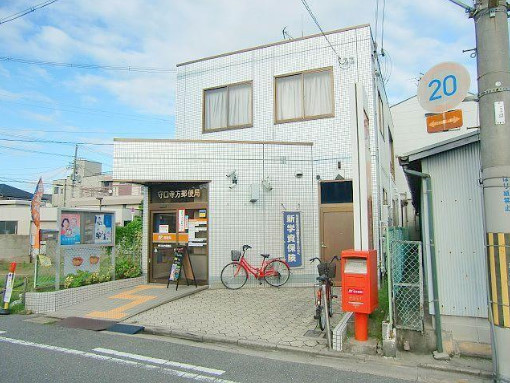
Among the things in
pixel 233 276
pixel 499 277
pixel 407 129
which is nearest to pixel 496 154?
pixel 499 277

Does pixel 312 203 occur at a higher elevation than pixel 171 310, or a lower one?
higher

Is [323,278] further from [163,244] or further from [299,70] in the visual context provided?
[299,70]

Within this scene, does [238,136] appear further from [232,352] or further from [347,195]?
[232,352]

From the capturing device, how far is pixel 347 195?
35.9 feet

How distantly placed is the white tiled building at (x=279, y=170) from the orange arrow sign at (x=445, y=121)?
5341 millimetres

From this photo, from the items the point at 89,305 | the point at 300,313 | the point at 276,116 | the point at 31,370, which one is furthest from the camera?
the point at 276,116

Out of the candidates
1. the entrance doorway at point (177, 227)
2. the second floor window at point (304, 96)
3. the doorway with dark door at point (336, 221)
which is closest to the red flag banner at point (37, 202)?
the entrance doorway at point (177, 227)

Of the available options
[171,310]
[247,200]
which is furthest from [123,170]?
[171,310]

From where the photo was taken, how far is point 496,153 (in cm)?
463

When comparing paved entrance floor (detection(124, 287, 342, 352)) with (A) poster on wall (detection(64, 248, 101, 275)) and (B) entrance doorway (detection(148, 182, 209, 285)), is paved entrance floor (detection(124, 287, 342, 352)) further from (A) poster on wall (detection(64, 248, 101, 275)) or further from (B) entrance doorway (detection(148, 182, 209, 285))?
(A) poster on wall (detection(64, 248, 101, 275))

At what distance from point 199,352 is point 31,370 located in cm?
225

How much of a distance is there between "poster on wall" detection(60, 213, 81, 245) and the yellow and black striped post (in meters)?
8.88

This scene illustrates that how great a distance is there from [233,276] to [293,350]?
4833 millimetres

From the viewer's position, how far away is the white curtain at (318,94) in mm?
11508
